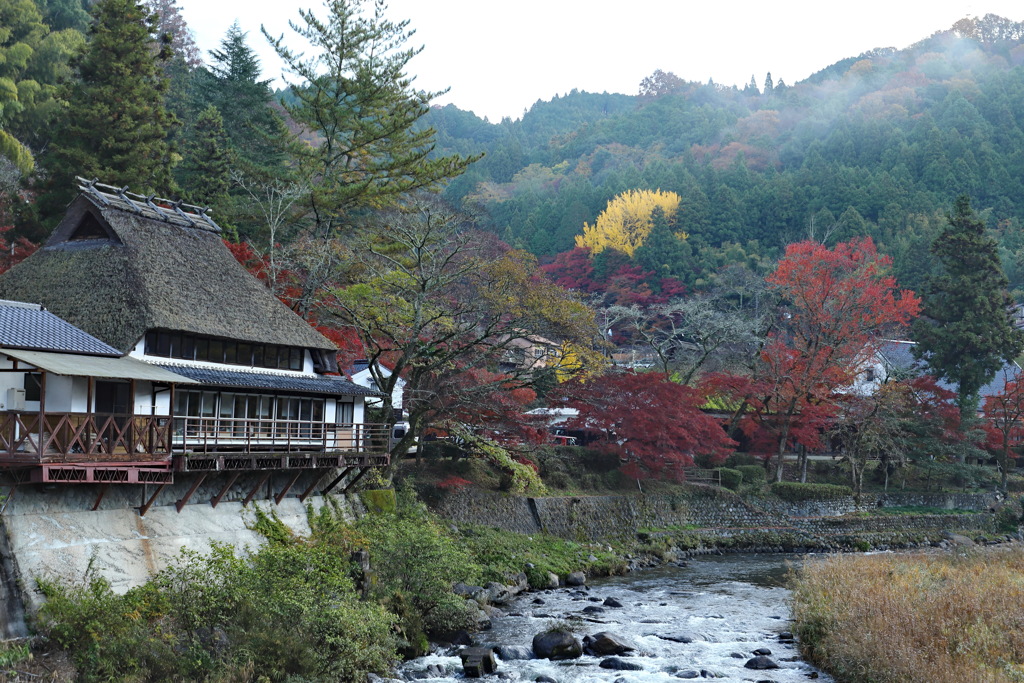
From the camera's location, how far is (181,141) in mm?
54750

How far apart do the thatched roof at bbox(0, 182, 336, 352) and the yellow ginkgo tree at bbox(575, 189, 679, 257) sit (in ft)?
167

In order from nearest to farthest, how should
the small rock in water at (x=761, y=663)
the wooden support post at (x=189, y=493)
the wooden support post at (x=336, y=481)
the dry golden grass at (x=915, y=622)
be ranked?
the dry golden grass at (x=915, y=622)
the small rock in water at (x=761, y=663)
the wooden support post at (x=189, y=493)
the wooden support post at (x=336, y=481)

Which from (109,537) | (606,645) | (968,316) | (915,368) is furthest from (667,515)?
(109,537)

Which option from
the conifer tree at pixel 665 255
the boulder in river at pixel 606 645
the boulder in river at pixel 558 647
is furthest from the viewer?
the conifer tree at pixel 665 255

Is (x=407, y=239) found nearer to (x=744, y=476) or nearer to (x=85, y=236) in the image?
(x=85, y=236)

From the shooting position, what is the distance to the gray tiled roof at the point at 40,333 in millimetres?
18547

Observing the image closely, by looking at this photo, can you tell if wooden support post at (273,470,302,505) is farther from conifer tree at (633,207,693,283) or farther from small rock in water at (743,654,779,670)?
conifer tree at (633,207,693,283)

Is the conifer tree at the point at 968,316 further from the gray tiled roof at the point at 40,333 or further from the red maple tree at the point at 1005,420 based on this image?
the gray tiled roof at the point at 40,333

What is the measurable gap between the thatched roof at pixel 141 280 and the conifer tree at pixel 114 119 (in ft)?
29.4

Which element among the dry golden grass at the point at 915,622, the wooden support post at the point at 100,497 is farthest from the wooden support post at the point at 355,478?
the dry golden grass at the point at 915,622

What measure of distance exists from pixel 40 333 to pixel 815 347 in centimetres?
3825

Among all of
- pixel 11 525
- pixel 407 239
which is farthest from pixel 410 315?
pixel 11 525

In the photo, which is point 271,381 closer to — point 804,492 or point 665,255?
point 804,492

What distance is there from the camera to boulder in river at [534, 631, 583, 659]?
21.0 m
